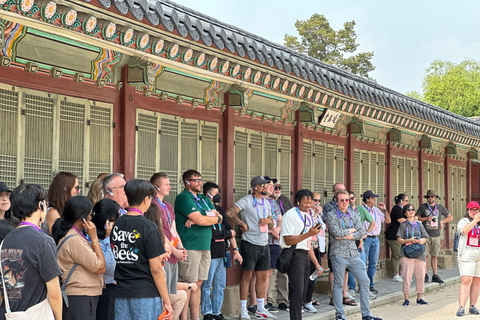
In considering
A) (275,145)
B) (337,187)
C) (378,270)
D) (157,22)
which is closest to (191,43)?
(157,22)

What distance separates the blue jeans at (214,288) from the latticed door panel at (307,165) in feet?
13.6

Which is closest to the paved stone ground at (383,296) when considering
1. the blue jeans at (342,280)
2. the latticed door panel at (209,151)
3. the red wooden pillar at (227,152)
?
the blue jeans at (342,280)

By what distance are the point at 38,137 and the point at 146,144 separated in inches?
75.7

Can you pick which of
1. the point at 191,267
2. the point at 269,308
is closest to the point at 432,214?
the point at 269,308

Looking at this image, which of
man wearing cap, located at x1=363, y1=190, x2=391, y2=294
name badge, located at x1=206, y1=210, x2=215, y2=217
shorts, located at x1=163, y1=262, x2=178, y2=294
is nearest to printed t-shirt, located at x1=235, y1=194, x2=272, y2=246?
name badge, located at x1=206, y1=210, x2=215, y2=217

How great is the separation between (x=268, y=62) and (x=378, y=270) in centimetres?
788

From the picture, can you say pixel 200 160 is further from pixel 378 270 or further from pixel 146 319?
pixel 378 270

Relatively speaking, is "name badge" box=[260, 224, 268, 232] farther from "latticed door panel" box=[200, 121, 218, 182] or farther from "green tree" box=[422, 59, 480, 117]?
"green tree" box=[422, 59, 480, 117]

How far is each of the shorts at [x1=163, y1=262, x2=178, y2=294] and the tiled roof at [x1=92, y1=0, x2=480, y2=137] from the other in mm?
2724

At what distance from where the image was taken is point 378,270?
15.6m

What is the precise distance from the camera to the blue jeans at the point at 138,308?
18.0 ft

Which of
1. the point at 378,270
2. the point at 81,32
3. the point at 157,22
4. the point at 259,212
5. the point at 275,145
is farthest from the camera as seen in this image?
the point at 378,270

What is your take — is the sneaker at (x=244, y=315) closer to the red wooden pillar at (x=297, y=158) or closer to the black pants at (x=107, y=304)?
the red wooden pillar at (x=297, y=158)

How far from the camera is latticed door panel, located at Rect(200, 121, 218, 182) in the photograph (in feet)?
33.7
